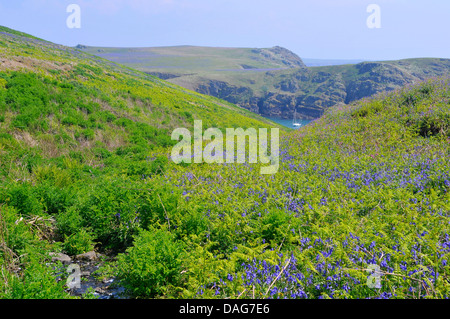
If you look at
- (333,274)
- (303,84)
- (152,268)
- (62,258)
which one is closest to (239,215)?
(152,268)

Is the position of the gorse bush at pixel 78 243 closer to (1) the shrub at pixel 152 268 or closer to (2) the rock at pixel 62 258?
(2) the rock at pixel 62 258

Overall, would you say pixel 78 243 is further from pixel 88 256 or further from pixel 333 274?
pixel 333 274

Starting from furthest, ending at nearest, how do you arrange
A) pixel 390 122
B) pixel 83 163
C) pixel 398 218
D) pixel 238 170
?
1. pixel 390 122
2. pixel 83 163
3. pixel 238 170
4. pixel 398 218

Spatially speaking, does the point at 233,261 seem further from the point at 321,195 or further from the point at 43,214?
the point at 43,214

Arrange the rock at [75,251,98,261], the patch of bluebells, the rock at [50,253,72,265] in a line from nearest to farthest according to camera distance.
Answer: the patch of bluebells
the rock at [50,253,72,265]
the rock at [75,251,98,261]

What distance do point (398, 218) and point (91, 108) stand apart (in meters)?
13.9

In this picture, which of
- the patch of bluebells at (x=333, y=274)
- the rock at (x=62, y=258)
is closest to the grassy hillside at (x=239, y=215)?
the patch of bluebells at (x=333, y=274)

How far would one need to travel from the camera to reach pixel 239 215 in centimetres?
514

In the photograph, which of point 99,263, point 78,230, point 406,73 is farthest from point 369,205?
point 406,73

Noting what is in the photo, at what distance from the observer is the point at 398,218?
176 inches

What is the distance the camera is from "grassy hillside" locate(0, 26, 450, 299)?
3.43 meters

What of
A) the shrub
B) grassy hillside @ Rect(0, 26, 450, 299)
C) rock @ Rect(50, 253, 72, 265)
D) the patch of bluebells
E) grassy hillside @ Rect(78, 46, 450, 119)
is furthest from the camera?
grassy hillside @ Rect(78, 46, 450, 119)

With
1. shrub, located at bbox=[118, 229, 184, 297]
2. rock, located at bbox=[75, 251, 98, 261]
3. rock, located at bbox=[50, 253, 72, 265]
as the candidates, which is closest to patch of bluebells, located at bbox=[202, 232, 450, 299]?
shrub, located at bbox=[118, 229, 184, 297]

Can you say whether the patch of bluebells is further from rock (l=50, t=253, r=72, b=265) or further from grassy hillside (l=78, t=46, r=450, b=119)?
grassy hillside (l=78, t=46, r=450, b=119)
